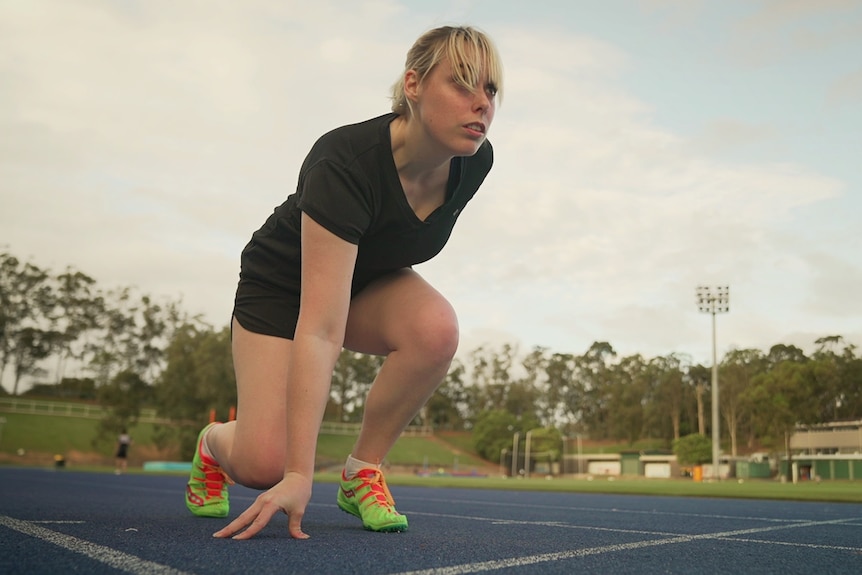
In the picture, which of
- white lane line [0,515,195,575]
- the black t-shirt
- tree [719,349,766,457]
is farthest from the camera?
tree [719,349,766,457]

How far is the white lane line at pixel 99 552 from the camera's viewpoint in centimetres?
148

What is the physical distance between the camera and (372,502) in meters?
2.61

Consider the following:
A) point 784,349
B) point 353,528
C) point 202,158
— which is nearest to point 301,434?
point 353,528

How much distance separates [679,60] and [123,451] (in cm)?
2233

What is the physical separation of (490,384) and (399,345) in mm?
72968

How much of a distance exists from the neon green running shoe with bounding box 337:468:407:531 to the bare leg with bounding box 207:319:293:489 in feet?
0.97

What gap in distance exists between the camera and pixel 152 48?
13242 millimetres

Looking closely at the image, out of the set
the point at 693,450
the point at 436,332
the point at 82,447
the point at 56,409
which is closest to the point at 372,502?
the point at 436,332

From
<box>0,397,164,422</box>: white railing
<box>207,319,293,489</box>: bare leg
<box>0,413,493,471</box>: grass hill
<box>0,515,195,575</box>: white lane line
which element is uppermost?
<box>207,319,293,489</box>: bare leg

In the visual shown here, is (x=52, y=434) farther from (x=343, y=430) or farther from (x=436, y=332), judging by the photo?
(x=436, y=332)

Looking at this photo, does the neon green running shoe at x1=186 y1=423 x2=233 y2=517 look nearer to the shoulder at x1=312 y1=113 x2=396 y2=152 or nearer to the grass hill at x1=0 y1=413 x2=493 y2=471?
the shoulder at x1=312 y1=113 x2=396 y2=152

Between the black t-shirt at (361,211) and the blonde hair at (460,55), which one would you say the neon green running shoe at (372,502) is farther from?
the blonde hair at (460,55)

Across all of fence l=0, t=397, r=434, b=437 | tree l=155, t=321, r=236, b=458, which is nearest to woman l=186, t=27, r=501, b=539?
tree l=155, t=321, r=236, b=458

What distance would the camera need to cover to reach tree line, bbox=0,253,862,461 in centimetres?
3631
